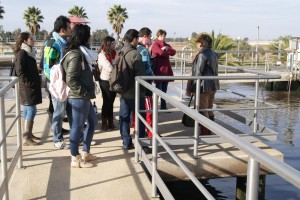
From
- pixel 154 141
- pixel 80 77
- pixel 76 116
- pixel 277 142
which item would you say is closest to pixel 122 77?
pixel 80 77

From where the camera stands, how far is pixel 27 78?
5059 mm

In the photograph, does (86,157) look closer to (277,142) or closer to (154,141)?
(154,141)

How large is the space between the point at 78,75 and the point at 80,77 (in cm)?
6

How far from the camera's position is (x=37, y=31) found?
5028 centimetres

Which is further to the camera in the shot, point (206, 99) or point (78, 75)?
point (206, 99)

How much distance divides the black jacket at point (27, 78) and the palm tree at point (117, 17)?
44962mm

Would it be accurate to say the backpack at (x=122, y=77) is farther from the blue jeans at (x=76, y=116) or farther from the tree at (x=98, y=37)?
the tree at (x=98, y=37)

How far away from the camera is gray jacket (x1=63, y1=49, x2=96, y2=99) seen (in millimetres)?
4062

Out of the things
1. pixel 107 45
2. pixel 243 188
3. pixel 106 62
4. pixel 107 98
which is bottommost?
pixel 243 188

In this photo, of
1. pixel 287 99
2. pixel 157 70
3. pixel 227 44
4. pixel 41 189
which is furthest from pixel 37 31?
pixel 41 189

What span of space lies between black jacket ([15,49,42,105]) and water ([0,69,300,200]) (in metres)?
2.61

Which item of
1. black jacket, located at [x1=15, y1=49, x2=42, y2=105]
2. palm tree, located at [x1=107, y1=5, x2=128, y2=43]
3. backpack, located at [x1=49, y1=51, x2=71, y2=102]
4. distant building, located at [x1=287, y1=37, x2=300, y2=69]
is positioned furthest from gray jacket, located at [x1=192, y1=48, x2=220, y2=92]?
palm tree, located at [x1=107, y1=5, x2=128, y2=43]

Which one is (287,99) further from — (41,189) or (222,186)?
(41,189)

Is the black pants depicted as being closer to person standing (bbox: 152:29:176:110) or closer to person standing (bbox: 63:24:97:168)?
person standing (bbox: 152:29:176:110)
